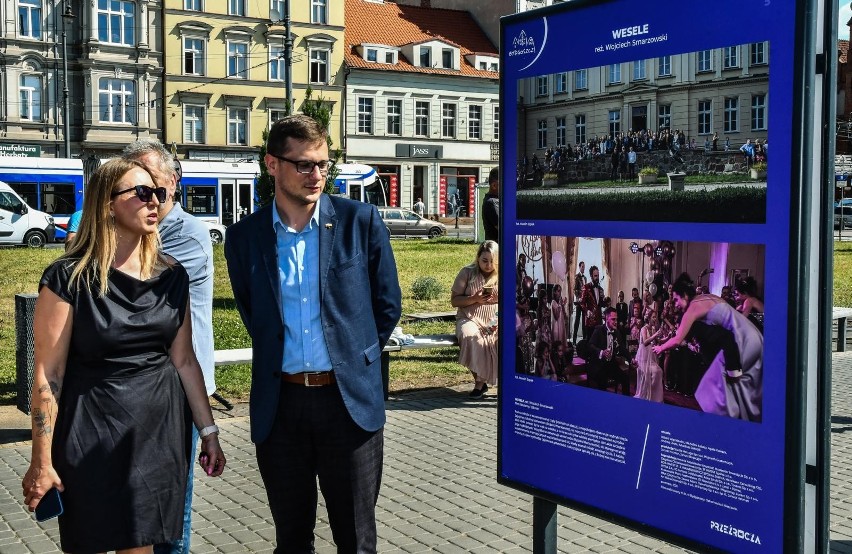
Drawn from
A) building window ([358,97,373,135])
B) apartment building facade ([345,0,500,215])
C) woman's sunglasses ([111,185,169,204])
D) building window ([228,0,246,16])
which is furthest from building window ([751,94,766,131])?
building window ([358,97,373,135])

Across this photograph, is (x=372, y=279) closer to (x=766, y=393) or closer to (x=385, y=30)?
(x=766, y=393)

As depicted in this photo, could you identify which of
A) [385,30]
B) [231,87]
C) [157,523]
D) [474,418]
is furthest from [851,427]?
[385,30]

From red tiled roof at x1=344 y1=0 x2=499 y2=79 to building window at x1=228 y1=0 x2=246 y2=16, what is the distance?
20.0ft

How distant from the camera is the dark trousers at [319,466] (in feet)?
12.1

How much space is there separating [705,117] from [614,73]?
390 millimetres

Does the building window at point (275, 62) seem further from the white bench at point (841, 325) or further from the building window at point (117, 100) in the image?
the white bench at point (841, 325)

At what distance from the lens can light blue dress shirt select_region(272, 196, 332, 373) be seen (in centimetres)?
370

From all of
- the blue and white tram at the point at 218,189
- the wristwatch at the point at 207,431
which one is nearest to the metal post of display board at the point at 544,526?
the wristwatch at the point at 207,431

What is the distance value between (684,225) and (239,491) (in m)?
3.92

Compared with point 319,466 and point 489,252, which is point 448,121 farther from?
point 319,466

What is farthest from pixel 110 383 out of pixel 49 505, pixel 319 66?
pixel 319 66

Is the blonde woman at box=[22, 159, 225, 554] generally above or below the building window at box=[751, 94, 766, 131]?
below

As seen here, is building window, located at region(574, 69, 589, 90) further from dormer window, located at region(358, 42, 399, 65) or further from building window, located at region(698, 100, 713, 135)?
dormer window, located at region(358, 42, 399, 65)

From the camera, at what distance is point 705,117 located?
10.4 ft
